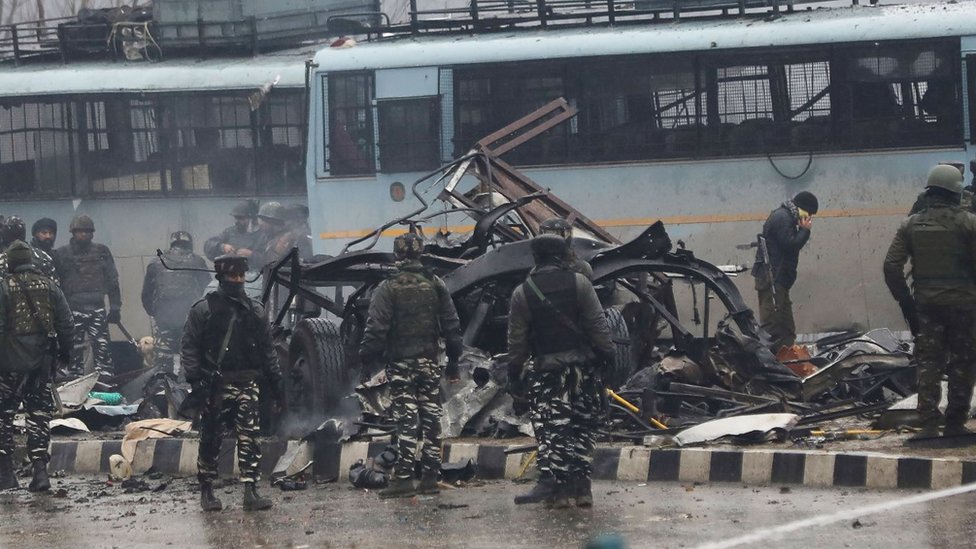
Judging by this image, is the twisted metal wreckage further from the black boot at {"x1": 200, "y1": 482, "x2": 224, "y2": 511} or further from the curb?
the black boot at {"x1": 200, "y1": 482, "x2": 224, "y2": 511}

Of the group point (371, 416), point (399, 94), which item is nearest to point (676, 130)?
point (399, 94)

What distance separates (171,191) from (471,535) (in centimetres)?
1354

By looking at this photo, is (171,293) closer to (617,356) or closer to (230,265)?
(617,356)

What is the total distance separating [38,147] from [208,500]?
1231cm

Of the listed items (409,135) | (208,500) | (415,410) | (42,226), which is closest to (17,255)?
(208,500)

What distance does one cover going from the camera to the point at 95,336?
19.3 m

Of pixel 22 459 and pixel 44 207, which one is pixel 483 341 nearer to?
pixel 22 459

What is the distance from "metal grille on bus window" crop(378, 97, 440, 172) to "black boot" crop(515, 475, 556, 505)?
910cm

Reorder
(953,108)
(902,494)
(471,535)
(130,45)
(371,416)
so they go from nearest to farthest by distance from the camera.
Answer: (471,535), (902,494), (371,416), (953,108), (130,45)

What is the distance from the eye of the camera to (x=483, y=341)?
1314 cm

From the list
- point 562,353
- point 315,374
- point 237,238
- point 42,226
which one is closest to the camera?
point 562,353

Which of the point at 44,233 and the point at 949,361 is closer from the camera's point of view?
the point at 949,361

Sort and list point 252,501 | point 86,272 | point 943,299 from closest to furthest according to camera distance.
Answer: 1. point 252,501
2. point 943,299
3. point 86,272

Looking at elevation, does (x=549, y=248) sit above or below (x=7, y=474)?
above
